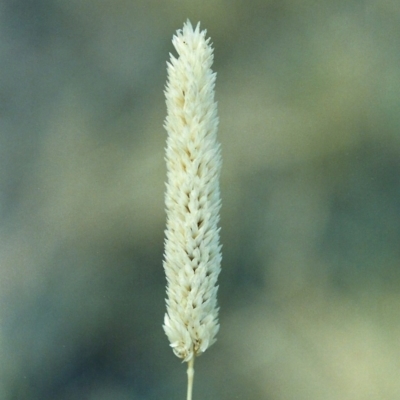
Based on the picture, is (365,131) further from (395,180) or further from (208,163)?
(208,163)

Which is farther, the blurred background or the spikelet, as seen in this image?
the blurred background

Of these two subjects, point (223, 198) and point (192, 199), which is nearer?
point (192, 199)

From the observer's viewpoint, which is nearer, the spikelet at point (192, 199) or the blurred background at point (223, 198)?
the spikelet at point (192, 199)
